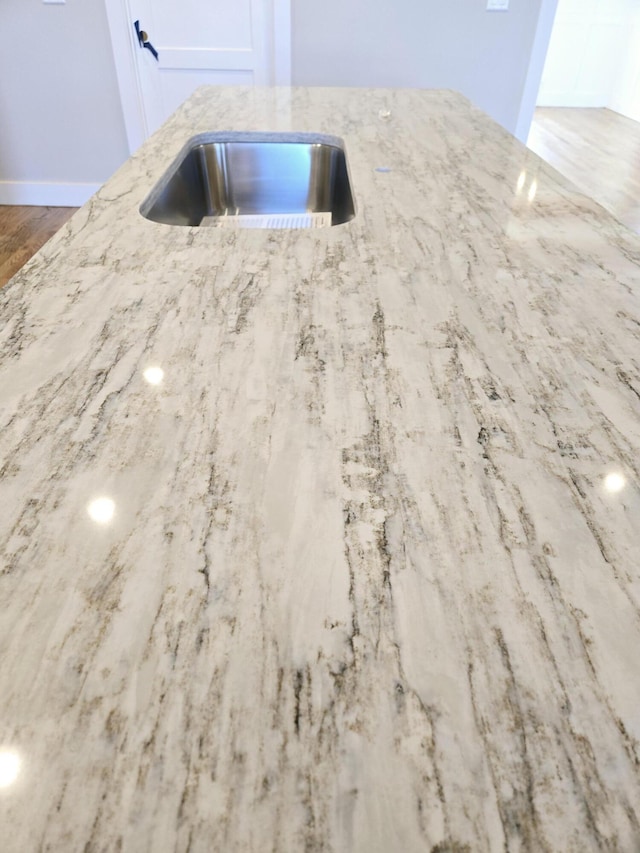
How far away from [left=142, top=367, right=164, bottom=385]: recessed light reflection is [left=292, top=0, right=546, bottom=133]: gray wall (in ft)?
10.4

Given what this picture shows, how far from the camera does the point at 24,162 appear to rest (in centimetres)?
358

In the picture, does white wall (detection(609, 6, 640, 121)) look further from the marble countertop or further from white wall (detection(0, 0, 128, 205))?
the marble countertop

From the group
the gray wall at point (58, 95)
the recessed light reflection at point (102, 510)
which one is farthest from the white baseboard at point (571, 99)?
the recessed light reflection at point (102, 510)

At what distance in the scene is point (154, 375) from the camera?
67cm

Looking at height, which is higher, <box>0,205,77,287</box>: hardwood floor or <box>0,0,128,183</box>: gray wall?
<box>0,0,128,183</box>: gray wall

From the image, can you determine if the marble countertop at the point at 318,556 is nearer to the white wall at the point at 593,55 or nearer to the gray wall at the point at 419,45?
the gray wall at the point at 419,45

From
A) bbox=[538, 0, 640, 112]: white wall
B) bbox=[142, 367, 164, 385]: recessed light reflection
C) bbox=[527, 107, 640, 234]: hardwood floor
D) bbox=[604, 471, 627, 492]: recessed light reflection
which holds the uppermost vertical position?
bbox=[604, 471, 627, 492]: recessed light reflection

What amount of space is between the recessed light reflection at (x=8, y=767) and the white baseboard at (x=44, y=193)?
386 cm

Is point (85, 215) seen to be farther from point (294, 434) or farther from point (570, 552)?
point (570, 552)

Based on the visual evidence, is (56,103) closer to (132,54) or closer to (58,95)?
(58,95)

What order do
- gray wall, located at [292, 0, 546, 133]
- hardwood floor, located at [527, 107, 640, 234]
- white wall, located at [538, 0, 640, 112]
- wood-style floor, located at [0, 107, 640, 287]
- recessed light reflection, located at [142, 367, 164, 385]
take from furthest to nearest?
white wall, located at [538, 0, 640, 112]
hardwood floor, located at [527, 107, 640, 234]
wood-style floor, located at [0, 107, 640, 287]
gray wall, located at [292, 0, 546, 133]
recessed light reflection, located at [142, 367, 164, 385]

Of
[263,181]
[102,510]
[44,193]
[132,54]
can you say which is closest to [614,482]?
[102,510]

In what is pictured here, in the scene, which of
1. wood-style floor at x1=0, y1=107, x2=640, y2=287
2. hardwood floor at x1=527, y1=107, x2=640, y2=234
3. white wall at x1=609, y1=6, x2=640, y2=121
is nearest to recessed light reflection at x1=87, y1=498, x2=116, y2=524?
wood-style floor at x1=0, y1=107, x2=640, y2=287

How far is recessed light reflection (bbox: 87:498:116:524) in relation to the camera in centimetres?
49
